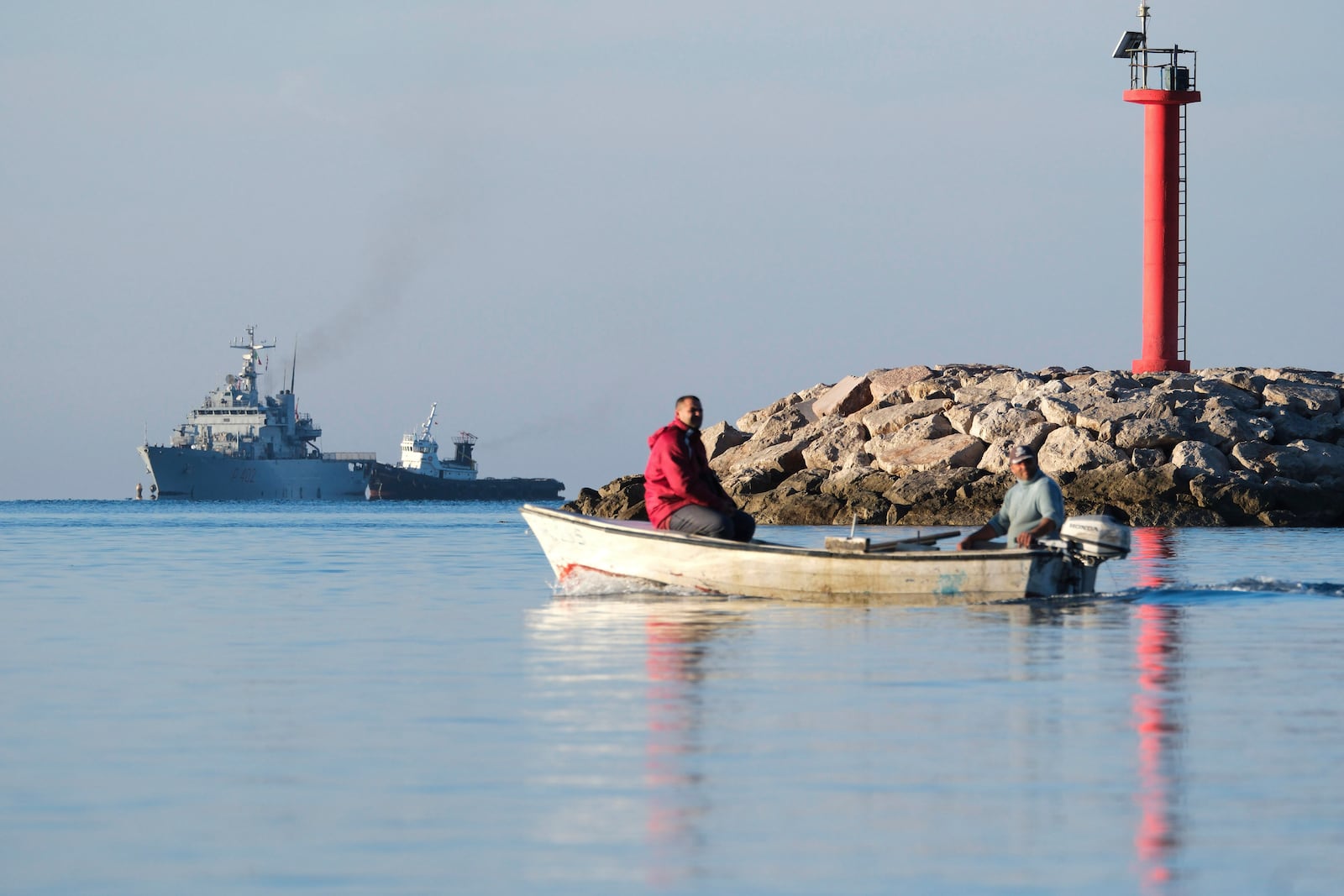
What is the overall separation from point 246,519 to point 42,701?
172 ft

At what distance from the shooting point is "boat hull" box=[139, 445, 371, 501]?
117 meters

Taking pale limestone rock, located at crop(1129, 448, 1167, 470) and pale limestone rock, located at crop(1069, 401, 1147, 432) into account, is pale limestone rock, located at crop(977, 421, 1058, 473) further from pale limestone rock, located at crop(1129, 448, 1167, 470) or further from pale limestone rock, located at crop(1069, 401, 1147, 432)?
pale limestone rock, located at crop(1129, 448, 1167, 470)

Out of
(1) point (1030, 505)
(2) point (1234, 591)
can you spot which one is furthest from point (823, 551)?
(2) point (1234, 591)

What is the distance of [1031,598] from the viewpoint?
54.1ft

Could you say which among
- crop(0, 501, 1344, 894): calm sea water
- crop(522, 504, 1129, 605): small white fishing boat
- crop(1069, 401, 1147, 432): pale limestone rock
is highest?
crop(1069, 401, 1147, 432): pale limestone rock

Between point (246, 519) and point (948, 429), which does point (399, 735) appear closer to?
point (948, 429)

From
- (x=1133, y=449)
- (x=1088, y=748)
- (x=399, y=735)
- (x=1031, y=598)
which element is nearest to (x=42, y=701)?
(x=399, y=735)

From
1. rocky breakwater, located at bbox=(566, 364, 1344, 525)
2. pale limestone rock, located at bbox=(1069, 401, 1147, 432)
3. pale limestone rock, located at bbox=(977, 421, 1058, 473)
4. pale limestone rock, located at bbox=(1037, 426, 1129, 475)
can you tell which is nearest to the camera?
rocky breakwater, located at bbox=(566, 364, 1344, 525)

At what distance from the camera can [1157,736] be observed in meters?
8.66

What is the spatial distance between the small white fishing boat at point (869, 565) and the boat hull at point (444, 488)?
109 meters

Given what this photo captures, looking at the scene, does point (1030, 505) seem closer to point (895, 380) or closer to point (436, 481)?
point (895, 380)

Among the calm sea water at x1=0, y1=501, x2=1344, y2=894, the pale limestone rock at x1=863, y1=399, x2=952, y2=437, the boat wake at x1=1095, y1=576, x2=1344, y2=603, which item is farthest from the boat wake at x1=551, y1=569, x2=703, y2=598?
the pale limestone rock at x1=863, y1=399, x2=952, y2=437

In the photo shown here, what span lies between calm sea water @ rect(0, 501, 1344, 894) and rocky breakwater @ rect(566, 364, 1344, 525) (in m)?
22.1

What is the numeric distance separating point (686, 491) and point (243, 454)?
340 ft
